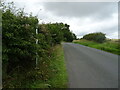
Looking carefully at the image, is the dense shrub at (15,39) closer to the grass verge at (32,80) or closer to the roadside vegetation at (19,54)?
the roadside vegetation at (19,54)

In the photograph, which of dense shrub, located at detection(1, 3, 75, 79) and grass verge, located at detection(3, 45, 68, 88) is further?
grass verge, located at detection(3, 45, 68, 88)

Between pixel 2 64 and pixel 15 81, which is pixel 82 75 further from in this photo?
pixel 2 64

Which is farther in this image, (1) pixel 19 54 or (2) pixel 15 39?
(1) pixel 19 54

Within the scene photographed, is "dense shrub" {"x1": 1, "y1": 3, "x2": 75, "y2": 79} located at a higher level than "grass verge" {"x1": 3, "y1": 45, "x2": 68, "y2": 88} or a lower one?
higher

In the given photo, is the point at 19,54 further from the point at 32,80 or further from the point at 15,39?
the point at 32,80

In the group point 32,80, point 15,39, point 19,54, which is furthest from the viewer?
point 32,80

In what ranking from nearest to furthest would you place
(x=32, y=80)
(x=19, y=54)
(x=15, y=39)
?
(x=15, y=39)
(x=19, y=54)
(x=32, y=80)

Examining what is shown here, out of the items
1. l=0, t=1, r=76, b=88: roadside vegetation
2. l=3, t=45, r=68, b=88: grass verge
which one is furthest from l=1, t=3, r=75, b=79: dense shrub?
l=3, t=45, r=68, b=88: grass verge

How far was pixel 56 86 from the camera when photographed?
3922 millimetres

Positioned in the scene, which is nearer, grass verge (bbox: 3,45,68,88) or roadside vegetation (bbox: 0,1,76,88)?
roadside vegetation (bbox: 0,1,76,88)

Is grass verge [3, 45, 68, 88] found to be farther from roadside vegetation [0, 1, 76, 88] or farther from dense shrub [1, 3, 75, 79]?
dense shrub [1, 3, 75, 79]

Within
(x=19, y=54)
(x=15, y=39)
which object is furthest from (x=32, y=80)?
(x=15, y=39)

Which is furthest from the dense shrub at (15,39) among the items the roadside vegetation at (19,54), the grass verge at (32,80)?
the grass verge at (32,80)

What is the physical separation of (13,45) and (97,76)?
3.34m
